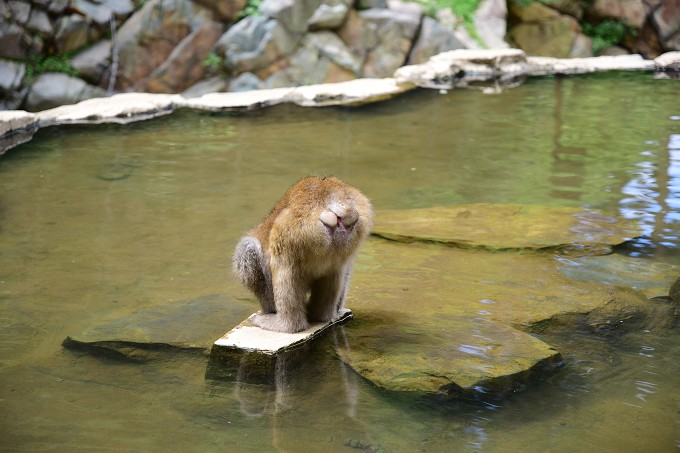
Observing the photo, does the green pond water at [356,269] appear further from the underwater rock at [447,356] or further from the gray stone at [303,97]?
the gray stone at [303,97]

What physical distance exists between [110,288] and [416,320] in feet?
7.84

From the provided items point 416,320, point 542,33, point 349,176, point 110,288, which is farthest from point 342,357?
point 542,33

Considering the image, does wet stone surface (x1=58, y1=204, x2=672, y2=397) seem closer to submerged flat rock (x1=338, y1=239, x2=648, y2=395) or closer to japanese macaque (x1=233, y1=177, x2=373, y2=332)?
submerged flat rock (x1=338, y1=239, x2=648, y2=395)

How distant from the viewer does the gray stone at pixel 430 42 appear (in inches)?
597

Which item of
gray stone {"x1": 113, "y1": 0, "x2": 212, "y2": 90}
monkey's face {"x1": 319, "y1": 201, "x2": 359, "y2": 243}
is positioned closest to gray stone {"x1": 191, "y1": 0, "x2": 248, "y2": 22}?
gray stone {"x1": 113, "y1": 0, "x2": 212, "y2": 90}

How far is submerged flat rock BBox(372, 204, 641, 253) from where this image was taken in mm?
6320

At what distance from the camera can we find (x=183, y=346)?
4.75 meters

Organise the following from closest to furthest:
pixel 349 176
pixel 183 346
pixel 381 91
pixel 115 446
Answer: pixel 115 446
pixel 183 346
pixel 349 176
pixel 381 91

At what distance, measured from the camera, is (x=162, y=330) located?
4.94 metres

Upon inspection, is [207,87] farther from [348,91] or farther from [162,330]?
[162,330]

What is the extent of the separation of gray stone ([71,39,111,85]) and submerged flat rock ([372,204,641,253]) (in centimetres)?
890

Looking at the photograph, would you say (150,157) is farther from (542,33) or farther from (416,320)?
(542,33)

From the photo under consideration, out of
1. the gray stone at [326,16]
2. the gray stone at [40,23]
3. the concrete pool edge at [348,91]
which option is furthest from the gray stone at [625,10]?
the gray stone at [40,23]

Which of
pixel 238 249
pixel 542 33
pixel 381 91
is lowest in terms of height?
pixel 238 249
